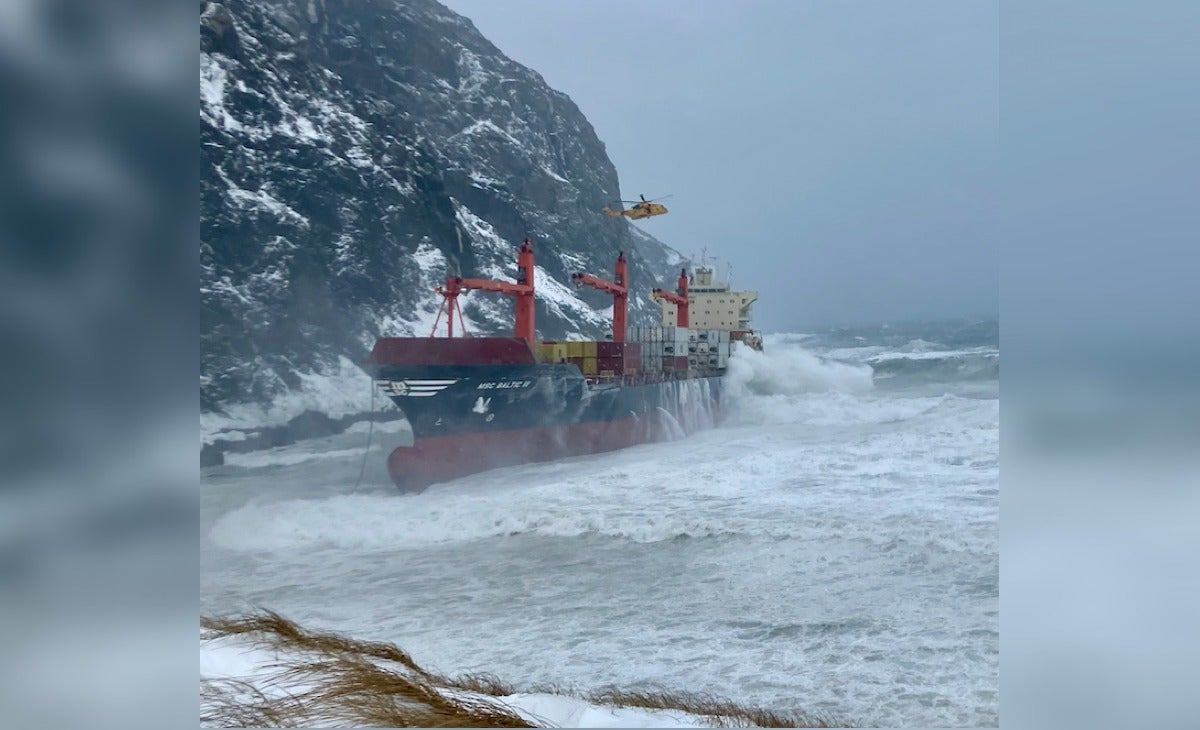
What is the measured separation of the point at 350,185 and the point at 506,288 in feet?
4.64

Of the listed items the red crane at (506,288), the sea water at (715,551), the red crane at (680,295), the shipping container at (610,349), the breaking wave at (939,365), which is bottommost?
the sea water at (715,551)

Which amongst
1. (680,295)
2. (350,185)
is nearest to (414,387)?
(350,185)

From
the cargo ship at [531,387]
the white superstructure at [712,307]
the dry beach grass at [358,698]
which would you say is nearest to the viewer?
the dry beach grass at [358,698]

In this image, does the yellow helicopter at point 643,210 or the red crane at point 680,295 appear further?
the red crane at point 680,295

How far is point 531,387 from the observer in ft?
21.0

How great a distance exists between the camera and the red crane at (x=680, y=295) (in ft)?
24.1

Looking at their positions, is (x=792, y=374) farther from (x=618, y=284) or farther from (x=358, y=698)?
(x=358, y=698)

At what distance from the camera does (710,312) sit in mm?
9086

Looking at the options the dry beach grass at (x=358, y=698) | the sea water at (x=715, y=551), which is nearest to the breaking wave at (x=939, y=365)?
the sea water at (x=715, y=551)

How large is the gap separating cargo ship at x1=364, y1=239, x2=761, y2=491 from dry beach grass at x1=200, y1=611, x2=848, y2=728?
9.71 feet

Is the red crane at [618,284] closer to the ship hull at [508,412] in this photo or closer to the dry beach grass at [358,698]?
the ship hull at [508,412]
